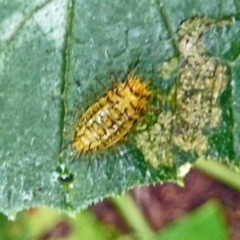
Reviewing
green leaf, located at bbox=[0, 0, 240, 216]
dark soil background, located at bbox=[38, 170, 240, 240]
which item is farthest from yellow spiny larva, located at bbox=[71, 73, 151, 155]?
dark soil background, located at bbox=[38, 170, 240, 240]

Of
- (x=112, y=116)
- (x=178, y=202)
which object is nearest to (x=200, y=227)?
(x=178, y=202)

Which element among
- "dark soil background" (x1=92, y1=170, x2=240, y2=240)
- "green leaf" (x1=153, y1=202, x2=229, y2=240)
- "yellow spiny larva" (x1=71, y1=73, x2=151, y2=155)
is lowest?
"dark soil background" (x1=92, y1=170, x2=240, y2=240)

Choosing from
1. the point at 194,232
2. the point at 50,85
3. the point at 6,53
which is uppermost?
the point at 6,53

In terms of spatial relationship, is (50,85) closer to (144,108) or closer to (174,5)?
(144,108)

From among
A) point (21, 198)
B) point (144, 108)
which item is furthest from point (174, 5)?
point (21, 198)

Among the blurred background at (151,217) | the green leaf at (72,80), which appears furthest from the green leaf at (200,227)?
the green leaf at (72,80)

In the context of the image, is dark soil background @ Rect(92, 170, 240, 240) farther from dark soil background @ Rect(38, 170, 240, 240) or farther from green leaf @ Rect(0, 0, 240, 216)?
green leaf @ Rect(0, 0, 240, 216)

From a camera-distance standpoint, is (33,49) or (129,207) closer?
(33,49)
